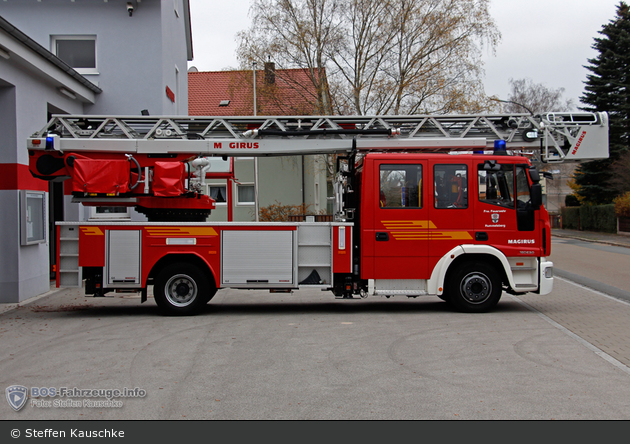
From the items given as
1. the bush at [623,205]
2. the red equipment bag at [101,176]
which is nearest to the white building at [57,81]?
the red equipment bag at [101,176]

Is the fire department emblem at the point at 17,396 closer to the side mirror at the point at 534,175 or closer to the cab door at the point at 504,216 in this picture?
the cab door at the point at 504,216

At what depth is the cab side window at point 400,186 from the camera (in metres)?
9.66

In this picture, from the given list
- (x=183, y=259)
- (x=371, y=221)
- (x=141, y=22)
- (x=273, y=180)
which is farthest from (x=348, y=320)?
(x=273, y=180)

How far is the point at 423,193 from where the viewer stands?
380 inches

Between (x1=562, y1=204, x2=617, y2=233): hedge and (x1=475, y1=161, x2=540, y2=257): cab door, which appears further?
(x1=562, y1=204, x2=617, y2=233): hedge

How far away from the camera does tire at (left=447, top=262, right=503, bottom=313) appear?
31.9 ft

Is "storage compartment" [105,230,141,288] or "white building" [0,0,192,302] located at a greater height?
"white building" [0,0,192,302]

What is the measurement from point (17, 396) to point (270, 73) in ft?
75.9

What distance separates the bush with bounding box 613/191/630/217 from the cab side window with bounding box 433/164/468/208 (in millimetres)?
30804

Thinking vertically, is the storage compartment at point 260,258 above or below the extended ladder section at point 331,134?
below

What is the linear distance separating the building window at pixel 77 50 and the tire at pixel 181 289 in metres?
9.59
